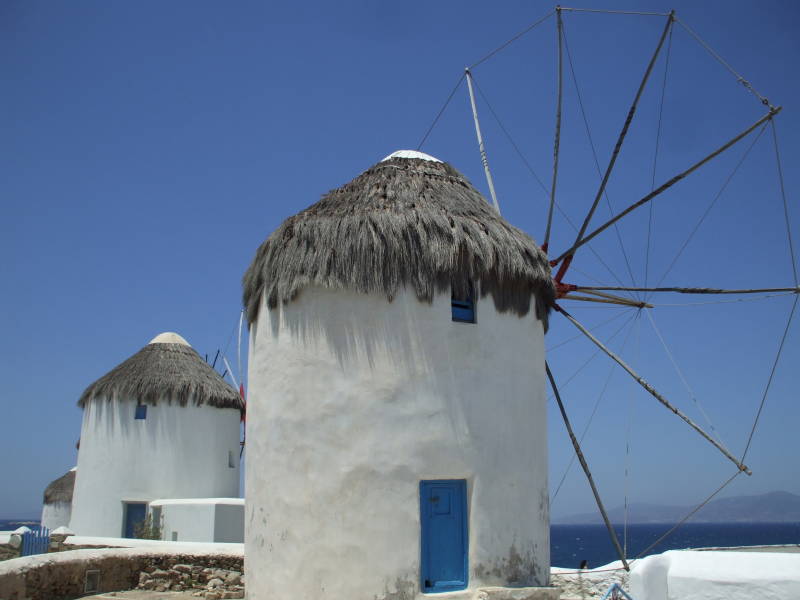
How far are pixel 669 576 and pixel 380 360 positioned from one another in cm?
515

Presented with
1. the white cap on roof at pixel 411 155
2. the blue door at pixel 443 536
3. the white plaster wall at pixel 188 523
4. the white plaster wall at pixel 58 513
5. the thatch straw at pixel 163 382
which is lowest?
the white plaster wall at pixel 58 513

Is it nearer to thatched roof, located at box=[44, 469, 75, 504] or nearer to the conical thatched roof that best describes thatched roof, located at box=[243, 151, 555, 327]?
the conical thatched roof

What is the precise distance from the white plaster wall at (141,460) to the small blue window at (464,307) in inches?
504

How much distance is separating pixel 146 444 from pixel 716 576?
47.1 feet

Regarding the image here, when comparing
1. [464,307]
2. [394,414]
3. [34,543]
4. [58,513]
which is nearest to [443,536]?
[394,414]

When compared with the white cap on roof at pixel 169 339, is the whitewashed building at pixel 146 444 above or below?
below

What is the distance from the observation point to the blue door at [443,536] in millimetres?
9109

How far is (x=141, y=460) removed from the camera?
2027 centimetres

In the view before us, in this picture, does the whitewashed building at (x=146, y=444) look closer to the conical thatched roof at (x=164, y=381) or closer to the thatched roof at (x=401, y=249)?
Result: the conical thatched roof at (x=164, y=381)

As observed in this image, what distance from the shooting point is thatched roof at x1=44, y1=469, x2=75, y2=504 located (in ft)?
91.2

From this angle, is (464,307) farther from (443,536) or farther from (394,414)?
(443,536)

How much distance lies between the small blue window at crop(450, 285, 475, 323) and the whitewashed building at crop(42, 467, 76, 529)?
72.3ft

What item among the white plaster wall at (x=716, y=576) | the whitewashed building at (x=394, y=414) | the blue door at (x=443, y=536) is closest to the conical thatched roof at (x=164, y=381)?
the whitewashed building at (x=394, y=414)

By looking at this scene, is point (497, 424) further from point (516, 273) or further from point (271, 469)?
point (271, 469)
